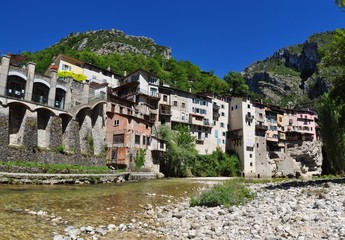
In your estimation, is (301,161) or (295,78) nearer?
(301,161)

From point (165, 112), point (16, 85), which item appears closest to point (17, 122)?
point (16, 85)

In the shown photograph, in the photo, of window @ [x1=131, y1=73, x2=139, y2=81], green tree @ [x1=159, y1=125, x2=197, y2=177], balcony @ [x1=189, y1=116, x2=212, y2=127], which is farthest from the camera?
balcony @ [x1=189, y1=116, x2=212, y2=127]

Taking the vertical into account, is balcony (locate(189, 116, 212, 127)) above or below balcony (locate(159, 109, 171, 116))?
below

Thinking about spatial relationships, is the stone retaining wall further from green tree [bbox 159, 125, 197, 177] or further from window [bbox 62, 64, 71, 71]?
window [bbox 62, 64, 71, 71]

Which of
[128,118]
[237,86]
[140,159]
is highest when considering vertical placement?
[237,86]

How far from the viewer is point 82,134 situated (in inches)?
1839

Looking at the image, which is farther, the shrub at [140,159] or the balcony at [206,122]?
the balcony at [206,122]

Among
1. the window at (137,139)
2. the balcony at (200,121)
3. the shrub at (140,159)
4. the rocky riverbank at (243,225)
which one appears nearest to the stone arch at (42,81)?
the window at (137,139)

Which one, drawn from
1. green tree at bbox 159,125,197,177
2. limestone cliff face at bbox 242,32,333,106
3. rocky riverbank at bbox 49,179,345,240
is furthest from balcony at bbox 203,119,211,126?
limestone cliff face at bbox 242,32,333,106

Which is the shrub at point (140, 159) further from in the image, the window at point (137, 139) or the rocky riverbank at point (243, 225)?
the rocky riverbank at point (243, 225)

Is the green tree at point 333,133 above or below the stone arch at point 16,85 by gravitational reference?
below

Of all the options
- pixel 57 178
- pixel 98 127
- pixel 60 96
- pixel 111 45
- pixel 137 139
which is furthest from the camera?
pixel 111 45

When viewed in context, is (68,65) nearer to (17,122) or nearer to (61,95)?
(61,95)

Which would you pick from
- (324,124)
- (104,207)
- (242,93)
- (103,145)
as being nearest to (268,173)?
(242,93)
